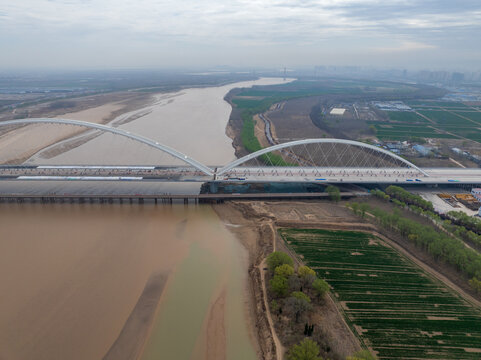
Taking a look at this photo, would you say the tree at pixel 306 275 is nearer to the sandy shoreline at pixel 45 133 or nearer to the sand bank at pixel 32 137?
the sandy shoreline at pixel 45 133

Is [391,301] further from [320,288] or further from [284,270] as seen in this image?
[284,270]

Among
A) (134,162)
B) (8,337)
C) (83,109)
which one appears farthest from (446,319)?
(83,109)

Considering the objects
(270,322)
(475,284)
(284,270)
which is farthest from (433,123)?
(270,322)

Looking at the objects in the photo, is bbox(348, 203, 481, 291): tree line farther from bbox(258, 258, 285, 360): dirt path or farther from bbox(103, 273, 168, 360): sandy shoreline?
bbox(103, 273, 168, 360): sandy shoreline

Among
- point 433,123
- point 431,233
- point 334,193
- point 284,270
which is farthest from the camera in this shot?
point 433,123

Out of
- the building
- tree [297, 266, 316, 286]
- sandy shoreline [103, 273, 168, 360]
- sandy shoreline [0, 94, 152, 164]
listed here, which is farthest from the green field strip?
sandy shoreline [103, 273, 168, 360]

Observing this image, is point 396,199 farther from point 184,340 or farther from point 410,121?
point 410,121
